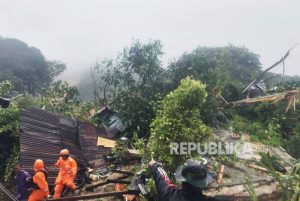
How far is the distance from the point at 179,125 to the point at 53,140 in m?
4.10

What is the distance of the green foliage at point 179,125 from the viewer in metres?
7.74

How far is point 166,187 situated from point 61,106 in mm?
10598

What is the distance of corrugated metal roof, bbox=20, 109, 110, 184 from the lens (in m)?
9.24

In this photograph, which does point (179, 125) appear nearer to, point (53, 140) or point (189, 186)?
point (53, 140)

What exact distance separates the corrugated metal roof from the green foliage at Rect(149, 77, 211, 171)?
2.95 meters

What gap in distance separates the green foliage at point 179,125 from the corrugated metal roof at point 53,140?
9.68 feet

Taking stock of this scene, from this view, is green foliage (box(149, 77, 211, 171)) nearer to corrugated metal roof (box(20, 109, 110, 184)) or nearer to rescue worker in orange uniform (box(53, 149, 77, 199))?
rescue worker in orange uniform (box(53, 149, 77, 199))

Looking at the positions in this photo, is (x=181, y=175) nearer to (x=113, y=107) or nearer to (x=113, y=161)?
(x=113, y=161)

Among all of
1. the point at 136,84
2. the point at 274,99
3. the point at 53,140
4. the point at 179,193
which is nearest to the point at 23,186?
the point at 53,140

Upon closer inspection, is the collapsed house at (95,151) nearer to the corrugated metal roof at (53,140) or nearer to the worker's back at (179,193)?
the corrugated metal roof at (53,140)

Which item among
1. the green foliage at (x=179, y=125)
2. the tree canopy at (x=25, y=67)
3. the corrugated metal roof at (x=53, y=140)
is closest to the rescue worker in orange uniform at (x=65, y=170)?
the corrugated metal roof at (x=53, y=140)

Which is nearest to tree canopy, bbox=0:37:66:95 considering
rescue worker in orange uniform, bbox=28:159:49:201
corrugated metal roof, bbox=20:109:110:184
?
corrugated metal roof, bbox=20:109:110:184

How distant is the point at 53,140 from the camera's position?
9.98 metres

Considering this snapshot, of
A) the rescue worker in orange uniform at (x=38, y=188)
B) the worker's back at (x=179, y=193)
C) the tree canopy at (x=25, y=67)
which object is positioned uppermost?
the tree canopy at (x=25, y=67)
